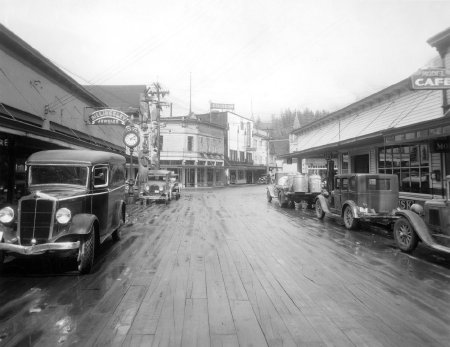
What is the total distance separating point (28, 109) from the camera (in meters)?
15.3

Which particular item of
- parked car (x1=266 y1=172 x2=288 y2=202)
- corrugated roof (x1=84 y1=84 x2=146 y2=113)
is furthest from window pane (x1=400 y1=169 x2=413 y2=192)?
corrugated roof (x1=84 y1=84 x2=146 y2=113)

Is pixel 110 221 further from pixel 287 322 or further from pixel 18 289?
pixel 287 322

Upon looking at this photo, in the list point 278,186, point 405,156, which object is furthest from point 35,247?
point 278,186

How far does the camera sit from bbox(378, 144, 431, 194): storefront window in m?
14.5

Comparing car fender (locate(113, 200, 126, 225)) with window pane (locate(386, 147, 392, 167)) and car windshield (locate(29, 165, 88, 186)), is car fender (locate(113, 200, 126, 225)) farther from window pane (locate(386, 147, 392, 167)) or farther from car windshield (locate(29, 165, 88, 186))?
window pane (locate(386, 147, 392, 167))

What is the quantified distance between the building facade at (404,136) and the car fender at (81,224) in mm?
10267

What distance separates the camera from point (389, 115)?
17.7 metres

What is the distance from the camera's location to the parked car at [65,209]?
600 centimetres

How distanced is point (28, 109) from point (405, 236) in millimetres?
15928

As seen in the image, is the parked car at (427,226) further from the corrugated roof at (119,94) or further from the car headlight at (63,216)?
the corrugated roof at (119,94)

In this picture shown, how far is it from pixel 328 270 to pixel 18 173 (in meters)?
14.2

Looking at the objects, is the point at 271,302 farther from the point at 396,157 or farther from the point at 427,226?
the point at 396,157

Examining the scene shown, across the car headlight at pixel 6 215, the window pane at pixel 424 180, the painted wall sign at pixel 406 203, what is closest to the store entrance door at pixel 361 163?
the painted wall sign at pixel 406 203

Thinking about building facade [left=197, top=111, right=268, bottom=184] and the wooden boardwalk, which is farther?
building facade [left=197, top=111, right=268, bottom=184]
